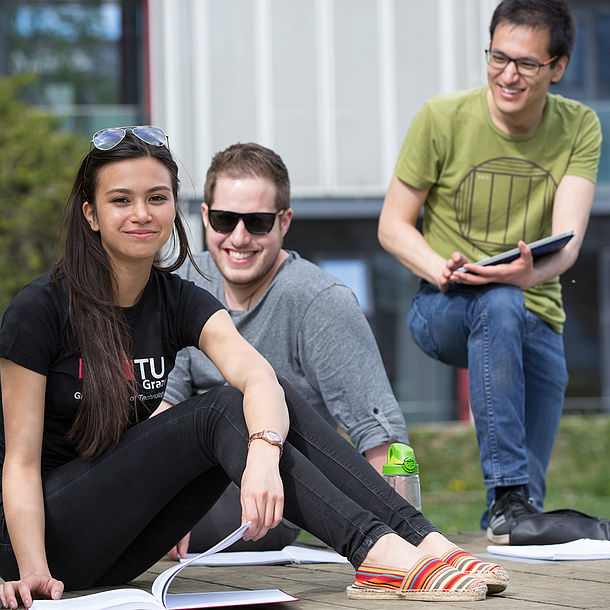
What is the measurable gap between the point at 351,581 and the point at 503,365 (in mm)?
1128

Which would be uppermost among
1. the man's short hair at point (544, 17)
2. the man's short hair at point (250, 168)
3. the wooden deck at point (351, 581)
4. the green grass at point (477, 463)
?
the man's short hair at point (544, 17)

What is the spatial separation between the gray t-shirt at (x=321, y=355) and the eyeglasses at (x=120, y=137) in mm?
949

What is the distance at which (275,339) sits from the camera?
137 inches

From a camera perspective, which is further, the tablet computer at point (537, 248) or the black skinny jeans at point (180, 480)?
the tablet computer at point (537, 248)

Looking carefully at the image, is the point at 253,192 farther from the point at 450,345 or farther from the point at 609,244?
the point at 609,244

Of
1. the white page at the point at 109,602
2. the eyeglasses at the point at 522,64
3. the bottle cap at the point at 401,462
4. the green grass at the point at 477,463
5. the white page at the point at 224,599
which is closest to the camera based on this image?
the white page at the point at 109,602

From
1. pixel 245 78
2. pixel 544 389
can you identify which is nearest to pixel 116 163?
pixel 544 389

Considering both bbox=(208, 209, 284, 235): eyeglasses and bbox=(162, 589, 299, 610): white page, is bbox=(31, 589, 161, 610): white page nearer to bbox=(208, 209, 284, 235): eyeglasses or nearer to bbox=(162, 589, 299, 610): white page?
bbox=(162, 589, 299, 610): white page

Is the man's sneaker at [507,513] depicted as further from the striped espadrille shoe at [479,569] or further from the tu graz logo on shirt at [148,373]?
the tu graz logo on shirt at [148,373]

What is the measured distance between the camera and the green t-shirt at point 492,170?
13.2 feet

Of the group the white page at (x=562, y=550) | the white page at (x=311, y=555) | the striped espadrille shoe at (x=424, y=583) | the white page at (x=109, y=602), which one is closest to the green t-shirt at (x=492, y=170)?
the white page at (x=562, y=550)

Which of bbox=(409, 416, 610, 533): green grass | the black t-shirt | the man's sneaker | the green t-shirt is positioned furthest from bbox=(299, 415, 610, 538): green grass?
the black t-shirt

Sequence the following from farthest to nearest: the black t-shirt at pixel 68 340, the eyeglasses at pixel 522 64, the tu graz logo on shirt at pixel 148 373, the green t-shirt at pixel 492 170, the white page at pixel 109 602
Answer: the green t-shirt at pixel 492 170, the eyeglasses at pixel 522 64, the tu graz logo on shirt at pixel 148 373, the black t-shirt at pixel 68 340, the white page at pixel 109 602

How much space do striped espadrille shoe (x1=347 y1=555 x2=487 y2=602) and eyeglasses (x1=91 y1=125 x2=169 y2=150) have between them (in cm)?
127
